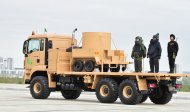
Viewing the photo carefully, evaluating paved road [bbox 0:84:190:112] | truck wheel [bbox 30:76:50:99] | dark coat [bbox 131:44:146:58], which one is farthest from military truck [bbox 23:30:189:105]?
dark coat [bbox 131:44:146:58]

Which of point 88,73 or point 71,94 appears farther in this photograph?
point 71,94

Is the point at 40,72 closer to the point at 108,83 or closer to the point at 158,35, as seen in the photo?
the point at 108,83

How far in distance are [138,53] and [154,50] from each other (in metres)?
0.73

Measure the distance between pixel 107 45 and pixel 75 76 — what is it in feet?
6.80

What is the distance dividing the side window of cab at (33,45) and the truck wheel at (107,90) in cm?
451

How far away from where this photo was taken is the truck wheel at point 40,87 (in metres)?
28.0

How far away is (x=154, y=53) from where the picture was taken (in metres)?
25.1

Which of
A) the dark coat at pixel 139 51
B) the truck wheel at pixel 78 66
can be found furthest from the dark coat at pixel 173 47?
the truck wheel at pixel 78 66

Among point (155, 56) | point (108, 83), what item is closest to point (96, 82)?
point (108, 83)

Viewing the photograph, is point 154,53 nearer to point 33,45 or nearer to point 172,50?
point 172,50

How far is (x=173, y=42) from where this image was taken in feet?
82.8

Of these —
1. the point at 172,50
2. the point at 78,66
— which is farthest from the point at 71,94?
the point at 172,50

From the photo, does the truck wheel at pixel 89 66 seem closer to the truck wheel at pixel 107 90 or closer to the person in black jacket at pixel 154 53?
the truck wheel at pixel 107 90

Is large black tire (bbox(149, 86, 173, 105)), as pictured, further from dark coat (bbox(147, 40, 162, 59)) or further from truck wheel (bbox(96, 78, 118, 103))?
truck wheel (bbox(96, 78, 118, 103))
